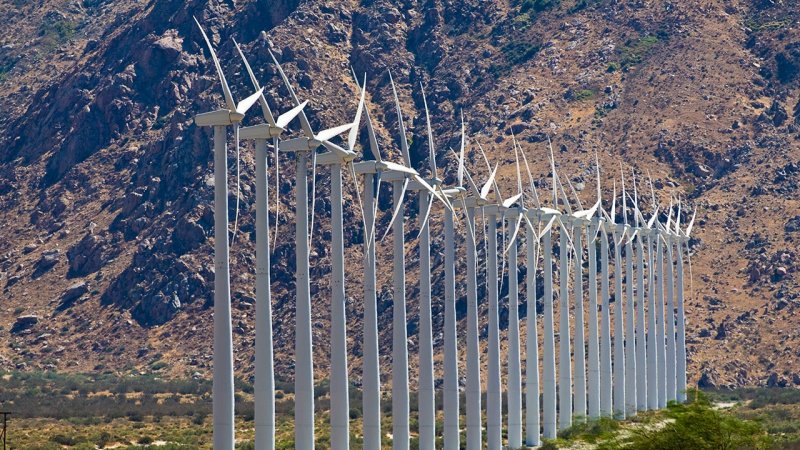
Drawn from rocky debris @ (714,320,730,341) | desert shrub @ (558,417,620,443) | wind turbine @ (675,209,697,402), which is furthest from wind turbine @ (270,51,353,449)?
rocky debris @ (714,320,730,341)

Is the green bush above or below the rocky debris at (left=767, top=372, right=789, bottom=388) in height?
below

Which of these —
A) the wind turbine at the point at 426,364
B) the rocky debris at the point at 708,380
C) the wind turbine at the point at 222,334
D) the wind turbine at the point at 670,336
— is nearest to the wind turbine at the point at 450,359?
the wind turbine at the point at 426,364

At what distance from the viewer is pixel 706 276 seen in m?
198

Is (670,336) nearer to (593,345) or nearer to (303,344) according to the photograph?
(593,345)

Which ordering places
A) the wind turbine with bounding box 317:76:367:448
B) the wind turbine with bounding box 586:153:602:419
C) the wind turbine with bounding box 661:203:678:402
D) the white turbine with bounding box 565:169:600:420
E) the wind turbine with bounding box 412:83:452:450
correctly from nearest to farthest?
the wind turbine with bounding box 317:76:367:448 → the wind turbine with bounding box 412:83:452:450 → the white turbine with bounding box 565:169:600:420 → the wind turbine with bounding box 586:153:602:419 → the wind turbine with bounding box 661:203:678:402

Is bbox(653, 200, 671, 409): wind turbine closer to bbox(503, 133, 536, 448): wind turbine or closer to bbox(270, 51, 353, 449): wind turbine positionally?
bbox(503, 133, 536, 448): wind turbine

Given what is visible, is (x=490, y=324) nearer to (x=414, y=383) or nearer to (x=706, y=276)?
(x=414, y=383)

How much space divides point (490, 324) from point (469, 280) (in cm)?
312

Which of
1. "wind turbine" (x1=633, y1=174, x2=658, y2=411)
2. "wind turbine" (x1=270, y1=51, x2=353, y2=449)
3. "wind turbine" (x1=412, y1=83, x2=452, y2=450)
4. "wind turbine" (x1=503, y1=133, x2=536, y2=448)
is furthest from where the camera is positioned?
"wind turbine" (x1=633, y1=174, x2=658, y2=411)

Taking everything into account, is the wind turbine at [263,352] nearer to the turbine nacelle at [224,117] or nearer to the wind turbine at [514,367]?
the turbine nacelle at [224,117]

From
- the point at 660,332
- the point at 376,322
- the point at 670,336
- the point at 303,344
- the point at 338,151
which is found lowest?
the point at 303,344

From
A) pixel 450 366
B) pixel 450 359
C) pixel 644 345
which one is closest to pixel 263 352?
pixel 450 359

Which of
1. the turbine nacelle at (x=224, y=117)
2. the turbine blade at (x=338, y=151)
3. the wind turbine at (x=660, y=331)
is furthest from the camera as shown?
the wind turbine at (x=660, y=331)

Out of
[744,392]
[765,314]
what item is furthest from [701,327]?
[744,392]
